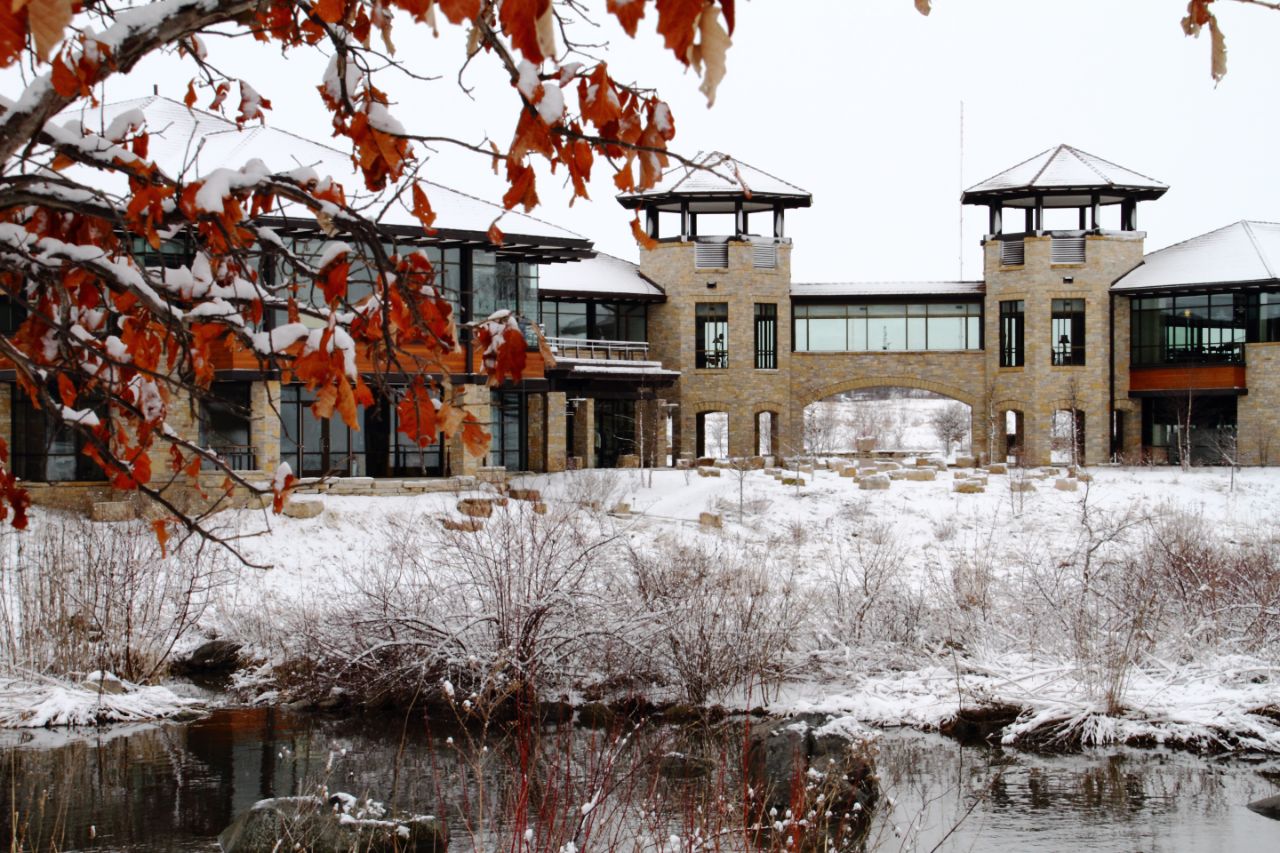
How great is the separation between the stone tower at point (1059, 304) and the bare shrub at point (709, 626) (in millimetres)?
26679

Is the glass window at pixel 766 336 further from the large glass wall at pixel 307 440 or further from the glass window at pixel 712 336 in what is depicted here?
the large glass wall at pixel 307 440

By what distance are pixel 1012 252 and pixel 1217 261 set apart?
6.45 metres

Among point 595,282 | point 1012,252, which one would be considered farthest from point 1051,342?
point 595,282

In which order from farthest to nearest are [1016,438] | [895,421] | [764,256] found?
[895,421], [1016,438], [764,256]

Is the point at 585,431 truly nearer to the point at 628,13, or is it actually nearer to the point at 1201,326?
the point at 1201,326

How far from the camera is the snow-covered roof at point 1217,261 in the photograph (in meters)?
39.8

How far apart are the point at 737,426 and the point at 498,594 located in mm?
28057

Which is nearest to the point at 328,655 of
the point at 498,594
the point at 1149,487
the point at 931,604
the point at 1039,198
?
the point at 498,594

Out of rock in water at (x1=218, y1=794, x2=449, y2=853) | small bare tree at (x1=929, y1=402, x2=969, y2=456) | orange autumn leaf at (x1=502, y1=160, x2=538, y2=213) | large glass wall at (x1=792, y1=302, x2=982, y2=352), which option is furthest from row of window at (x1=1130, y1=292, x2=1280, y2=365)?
orange autumn leaf at (x1=502, y1=160, x2=538, y2=213)

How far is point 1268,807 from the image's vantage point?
435 inches

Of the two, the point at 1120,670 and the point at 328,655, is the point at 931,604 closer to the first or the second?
the point at 1120,670

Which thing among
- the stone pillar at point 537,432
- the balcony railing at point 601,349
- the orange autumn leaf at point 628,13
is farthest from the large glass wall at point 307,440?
the orange autumn leaf at point 628,13

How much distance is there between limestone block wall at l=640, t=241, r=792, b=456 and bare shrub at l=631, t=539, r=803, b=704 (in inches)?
1015

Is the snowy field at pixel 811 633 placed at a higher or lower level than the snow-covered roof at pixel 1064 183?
lower
